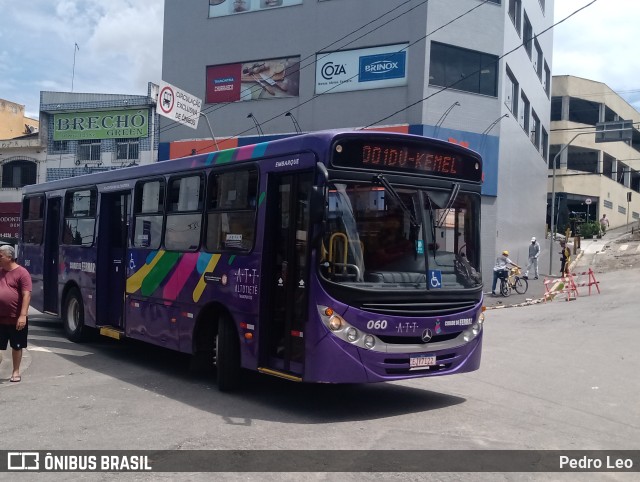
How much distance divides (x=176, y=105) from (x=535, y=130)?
23720 mm

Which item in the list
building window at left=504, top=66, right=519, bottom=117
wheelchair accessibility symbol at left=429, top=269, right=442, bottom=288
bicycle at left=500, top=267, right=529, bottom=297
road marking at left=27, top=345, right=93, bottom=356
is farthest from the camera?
building window at left=504, top=66, right=519, bottom=117

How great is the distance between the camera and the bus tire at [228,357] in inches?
344

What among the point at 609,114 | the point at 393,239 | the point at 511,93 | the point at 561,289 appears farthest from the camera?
the point at 609,114

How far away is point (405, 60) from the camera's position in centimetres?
2547

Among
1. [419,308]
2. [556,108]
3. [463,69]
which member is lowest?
[419,308]

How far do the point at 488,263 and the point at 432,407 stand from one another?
18943 mm

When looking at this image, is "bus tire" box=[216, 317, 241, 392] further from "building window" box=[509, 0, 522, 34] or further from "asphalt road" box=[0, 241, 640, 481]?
"building window" box=[509, 0, 522, 34]

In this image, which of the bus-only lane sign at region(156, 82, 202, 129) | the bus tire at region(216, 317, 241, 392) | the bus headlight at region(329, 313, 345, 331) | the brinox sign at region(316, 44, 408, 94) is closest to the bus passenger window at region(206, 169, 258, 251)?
the bus tire at region(216, 317, 241, 392)

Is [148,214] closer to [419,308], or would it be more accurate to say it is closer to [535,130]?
[419,308]

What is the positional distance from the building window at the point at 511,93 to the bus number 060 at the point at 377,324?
73.6 feet

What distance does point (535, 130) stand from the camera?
3797 cm

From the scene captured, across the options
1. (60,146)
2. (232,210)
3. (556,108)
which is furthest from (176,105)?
(556,108)

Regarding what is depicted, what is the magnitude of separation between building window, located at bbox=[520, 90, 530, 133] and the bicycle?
9.49 metres

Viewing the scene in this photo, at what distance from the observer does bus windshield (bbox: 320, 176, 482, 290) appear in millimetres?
7496
